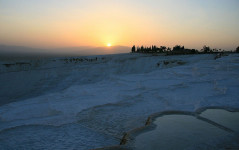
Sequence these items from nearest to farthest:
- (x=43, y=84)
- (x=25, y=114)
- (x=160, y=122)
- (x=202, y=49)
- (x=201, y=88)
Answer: (x=160, y=122) → (x=25, y=114) → (x=201, y=88) → (x=43, y=84) → (x=202, y=49)

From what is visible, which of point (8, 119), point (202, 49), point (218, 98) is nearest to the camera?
point (8, 119)

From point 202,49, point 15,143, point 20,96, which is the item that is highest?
point 202,49

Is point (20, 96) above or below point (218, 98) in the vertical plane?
below

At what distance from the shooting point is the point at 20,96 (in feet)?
30.7

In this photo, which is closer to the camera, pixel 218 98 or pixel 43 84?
pixel 218 98

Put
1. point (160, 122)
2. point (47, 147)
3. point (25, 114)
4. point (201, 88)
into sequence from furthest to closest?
point (201, 88)
point (25, 114)
point (160, 122)
point (47, 147)

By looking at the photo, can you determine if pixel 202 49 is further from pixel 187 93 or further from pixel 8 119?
pixel 8 119

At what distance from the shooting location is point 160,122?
3.10 m

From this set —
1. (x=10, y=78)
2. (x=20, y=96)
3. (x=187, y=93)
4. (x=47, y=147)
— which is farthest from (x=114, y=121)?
(x=10, y=78)

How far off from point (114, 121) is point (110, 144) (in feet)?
2.79

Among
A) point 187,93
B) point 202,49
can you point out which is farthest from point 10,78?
point 202,49

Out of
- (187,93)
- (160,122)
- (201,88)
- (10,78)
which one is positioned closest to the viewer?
(160,122)

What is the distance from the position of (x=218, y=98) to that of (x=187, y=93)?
0.86 meters

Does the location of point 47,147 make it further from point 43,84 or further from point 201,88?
point 43,84
